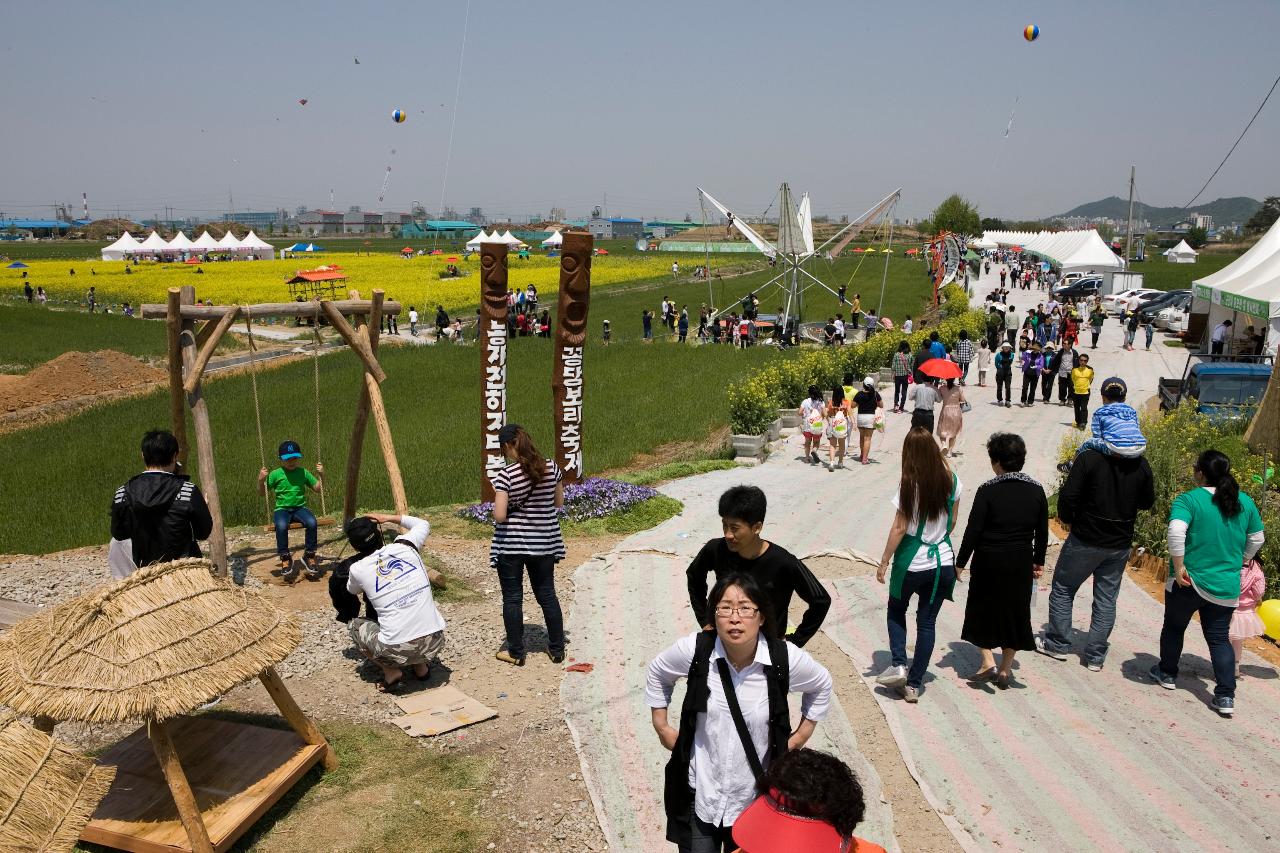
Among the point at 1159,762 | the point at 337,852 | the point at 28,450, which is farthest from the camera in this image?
the point at 28,450

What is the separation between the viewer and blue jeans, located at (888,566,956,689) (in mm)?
5742

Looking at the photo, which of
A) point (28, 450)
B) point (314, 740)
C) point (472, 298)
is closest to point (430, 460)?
point (28, 450)

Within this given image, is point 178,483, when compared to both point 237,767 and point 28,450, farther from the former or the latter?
point 28,450

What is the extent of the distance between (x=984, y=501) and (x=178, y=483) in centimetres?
500

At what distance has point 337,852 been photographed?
4.55 metres

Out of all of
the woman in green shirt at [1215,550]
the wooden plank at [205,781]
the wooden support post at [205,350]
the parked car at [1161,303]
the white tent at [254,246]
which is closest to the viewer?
the wooden plank at [205,781]

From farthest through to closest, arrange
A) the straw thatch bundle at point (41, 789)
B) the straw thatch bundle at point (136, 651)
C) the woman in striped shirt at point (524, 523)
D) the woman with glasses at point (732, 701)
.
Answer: the woman in striped shirt at point (524, 523), the straw thatch bundle at point (136, 651), the straw thatch bundle at point (41, 789), the woman with glasses at point (732, 701)

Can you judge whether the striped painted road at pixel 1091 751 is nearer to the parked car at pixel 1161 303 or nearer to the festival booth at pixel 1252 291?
the festival booth at pixel 1252 291

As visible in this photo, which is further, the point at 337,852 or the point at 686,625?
the point at 686,625

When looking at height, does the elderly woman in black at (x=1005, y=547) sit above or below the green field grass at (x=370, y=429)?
above

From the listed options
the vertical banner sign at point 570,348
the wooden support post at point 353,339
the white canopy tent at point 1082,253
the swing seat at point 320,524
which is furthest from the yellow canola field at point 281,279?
the wooden support post at point 353,339

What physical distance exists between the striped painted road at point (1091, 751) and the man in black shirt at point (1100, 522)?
489 mm

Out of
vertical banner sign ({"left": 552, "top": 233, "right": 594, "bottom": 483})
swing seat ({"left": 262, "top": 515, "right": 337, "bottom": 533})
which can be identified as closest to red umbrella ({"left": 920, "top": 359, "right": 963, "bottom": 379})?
vertical banner sign ({"left": 552, "top": 233, "right": 594, "bottom": 483})

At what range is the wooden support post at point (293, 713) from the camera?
4.94 metres
